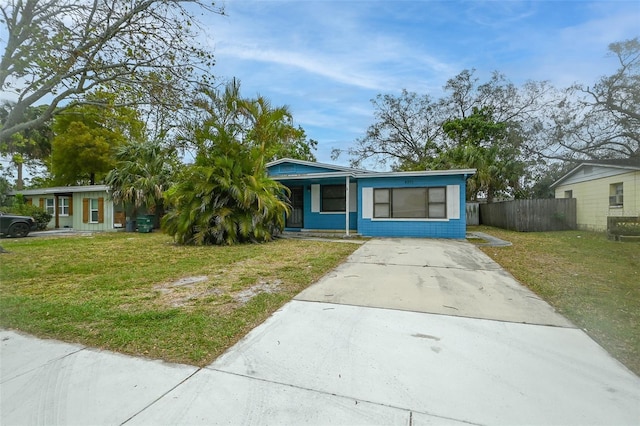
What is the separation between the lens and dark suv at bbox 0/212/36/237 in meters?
13.1

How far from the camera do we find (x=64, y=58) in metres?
6.14

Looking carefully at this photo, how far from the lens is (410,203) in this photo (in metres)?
12.5

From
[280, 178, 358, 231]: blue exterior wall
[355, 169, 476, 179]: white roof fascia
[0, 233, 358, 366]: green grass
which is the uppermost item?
[355, 169, 476, 179]: white roof fascia

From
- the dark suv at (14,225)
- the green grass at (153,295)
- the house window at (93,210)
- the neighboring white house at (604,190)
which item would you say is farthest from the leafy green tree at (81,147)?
the neighboring white house at (604,190)

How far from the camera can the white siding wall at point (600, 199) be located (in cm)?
1252

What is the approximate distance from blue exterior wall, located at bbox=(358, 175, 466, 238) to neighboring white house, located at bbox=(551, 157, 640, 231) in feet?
22.4

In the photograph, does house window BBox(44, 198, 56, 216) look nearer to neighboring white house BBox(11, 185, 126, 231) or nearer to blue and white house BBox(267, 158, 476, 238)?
neighboring white house BBox(11, 185, 126, 231)

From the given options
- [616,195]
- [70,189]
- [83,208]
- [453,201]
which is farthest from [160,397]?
[70,189]

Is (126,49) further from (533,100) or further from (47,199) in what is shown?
(533,100)

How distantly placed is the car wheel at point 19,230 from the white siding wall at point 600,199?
2470 centimetres

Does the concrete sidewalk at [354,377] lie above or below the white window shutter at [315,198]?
below

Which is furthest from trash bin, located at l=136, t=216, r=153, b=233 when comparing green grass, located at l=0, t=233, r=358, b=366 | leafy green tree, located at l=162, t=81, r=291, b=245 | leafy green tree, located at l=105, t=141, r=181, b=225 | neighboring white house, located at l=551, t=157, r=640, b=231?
neighboring white house, located at l=551, t=157, r=640, b=231

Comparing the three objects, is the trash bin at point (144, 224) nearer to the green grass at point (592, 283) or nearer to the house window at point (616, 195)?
the green grass at point (592, 283)

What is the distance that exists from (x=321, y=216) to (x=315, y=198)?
87 centimetres
